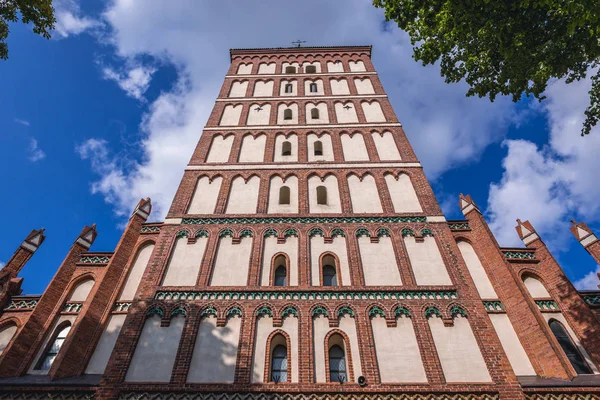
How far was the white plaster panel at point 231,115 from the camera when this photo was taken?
17.7 m

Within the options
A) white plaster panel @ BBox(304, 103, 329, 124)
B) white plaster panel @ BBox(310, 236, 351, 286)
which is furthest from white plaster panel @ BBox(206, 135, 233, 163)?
white plaster panel @ BBox(310, 236, 351, 286)

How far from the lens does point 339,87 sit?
2056 centimetres

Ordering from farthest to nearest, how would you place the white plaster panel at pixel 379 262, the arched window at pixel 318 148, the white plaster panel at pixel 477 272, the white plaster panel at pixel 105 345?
the arched window at pixel 318 148, the white plaster panel at pixel 477 272, the white plaster panel at pixel 379 262, the white plaster panel at pixel 105 345

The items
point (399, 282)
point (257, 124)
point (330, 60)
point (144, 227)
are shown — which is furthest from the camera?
point (330, 60)

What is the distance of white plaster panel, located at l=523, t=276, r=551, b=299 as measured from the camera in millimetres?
11453

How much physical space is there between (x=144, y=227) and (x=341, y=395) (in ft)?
28.7

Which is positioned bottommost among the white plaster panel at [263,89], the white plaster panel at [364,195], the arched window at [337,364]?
the arched window at [337,364]

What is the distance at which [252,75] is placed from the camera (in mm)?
21938

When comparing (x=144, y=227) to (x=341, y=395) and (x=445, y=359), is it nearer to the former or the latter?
(x=341, y=395)

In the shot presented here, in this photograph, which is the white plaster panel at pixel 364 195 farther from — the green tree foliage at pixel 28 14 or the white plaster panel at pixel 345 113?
the green tree foliage at pixel 28 14

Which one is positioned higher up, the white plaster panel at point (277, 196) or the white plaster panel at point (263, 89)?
the white plaster panel at point (263, 89)

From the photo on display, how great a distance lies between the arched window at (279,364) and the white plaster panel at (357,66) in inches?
691

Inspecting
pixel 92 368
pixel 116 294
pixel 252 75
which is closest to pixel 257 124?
pixel 252 75

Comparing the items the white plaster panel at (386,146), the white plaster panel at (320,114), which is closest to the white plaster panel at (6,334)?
the white plaster panel at (320,114)
